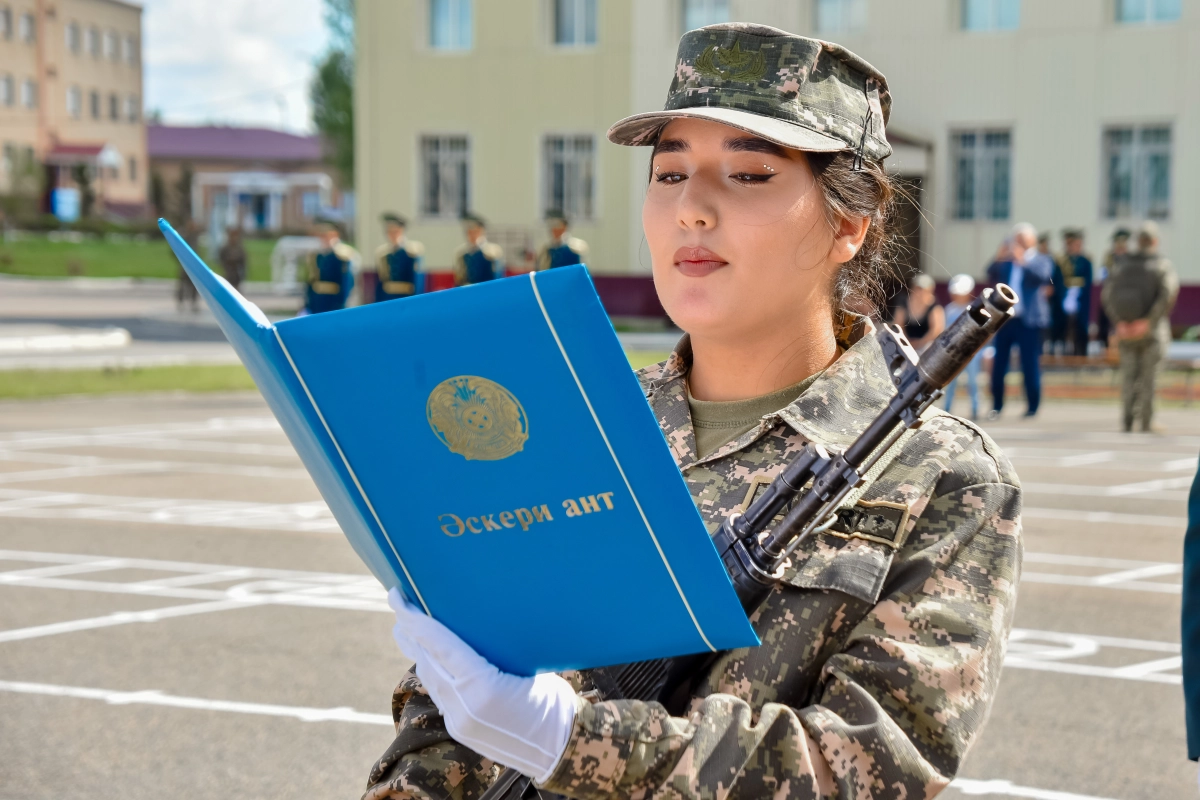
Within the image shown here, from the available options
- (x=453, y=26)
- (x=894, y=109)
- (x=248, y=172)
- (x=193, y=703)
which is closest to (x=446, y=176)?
(x=453, y=26)

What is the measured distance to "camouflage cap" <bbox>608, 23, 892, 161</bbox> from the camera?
1979 mm

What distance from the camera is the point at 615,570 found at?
→ 5.33 feet

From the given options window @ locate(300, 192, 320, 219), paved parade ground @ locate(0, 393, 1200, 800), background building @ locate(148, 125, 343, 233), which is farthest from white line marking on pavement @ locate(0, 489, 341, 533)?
window @ locate(300, 192, 320, 219)

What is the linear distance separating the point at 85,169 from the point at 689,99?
259 feet

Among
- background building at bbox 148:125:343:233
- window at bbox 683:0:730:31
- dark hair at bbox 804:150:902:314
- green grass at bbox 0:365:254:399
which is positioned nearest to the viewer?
dark hair at bbox 804:150:902:314

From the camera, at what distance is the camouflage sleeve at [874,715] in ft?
5.63

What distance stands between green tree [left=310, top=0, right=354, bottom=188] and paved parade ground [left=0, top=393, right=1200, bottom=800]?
50972 mm

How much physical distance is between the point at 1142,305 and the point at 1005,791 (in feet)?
38.1

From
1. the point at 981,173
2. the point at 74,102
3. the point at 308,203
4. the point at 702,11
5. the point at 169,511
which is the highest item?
the point at 74,102

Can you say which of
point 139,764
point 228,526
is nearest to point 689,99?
point 139,764

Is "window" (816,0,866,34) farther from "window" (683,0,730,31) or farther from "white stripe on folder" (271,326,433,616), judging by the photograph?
"white stripe on folder" (271,326,433,616)

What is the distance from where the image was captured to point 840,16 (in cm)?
2986

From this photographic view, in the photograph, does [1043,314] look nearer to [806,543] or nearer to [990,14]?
[990,14]

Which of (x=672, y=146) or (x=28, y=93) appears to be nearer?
(x=672, y=146)
